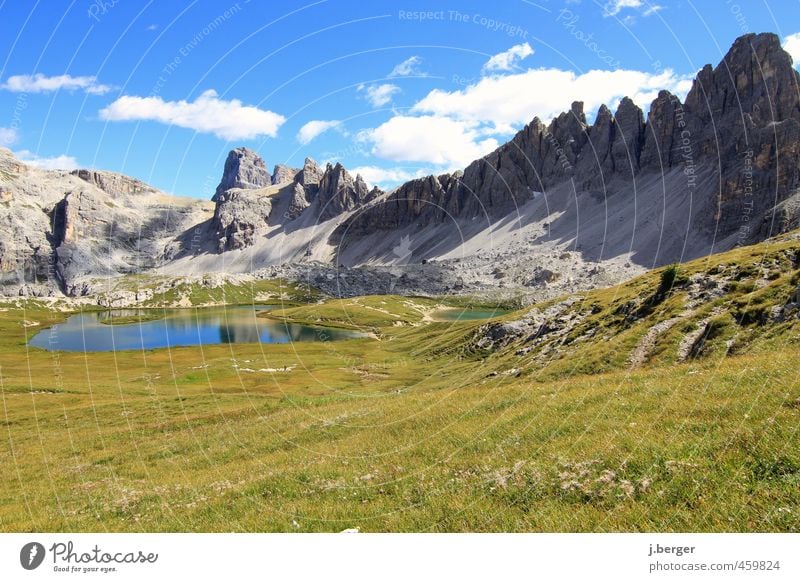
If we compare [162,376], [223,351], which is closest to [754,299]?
[162,376]

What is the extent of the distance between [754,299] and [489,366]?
30.0 metres

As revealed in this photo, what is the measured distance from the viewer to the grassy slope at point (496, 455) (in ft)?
37.5

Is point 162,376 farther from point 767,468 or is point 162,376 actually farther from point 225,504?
point 767,468

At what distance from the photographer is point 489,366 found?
61.3 meters
